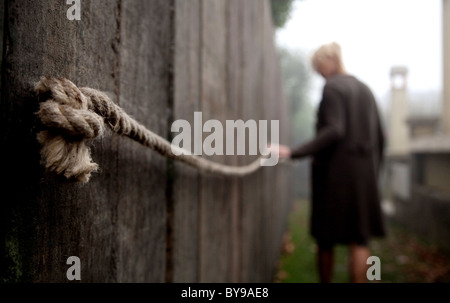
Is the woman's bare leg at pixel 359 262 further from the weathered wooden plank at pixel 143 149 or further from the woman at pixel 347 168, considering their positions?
the weathered wooden plank at pixel 143 149

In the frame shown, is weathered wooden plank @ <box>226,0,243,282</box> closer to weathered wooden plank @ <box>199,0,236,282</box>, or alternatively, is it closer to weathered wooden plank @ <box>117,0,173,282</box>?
weathered wooden plank @ <box>199,0,236,282</box>

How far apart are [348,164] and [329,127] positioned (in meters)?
0.33

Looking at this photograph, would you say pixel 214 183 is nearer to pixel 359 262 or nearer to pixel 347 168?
pixel 347 168

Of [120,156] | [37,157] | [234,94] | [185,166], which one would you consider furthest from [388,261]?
[37,157]

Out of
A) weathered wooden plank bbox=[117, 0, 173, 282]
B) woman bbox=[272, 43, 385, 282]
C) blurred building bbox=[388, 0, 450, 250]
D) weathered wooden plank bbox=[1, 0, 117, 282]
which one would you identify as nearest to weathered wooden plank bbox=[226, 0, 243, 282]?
woman bbox=[272, 43, 385, 282]

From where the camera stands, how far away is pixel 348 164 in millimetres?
2609

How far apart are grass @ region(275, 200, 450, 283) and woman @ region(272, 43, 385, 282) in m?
1.57

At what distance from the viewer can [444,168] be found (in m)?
6.73

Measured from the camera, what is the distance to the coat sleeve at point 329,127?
252cm

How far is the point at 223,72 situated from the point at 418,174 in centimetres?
781

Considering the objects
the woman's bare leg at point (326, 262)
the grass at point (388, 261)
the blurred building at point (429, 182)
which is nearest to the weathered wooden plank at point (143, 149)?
the woman's bare leg at point (326, 262)

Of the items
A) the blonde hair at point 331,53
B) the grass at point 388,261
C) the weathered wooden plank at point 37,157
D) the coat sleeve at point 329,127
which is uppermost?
the blonde hair at point 331,53

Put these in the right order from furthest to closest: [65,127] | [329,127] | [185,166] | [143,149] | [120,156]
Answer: [329,127] → [185,166] → [143,149] → [120,156] → [65,127]
